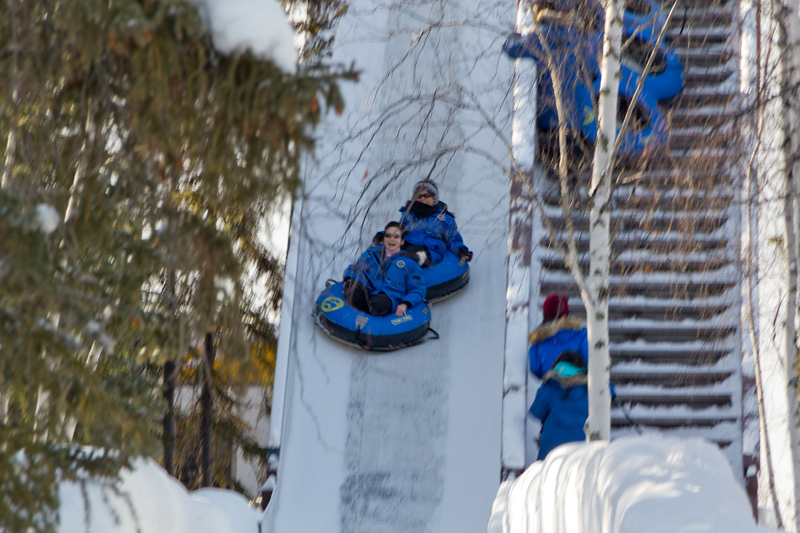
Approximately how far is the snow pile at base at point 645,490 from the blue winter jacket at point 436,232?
467 centimetres

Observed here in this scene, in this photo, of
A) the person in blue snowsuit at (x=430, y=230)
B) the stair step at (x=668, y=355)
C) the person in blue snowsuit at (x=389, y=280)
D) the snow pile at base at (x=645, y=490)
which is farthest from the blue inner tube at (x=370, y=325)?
the snow pile at base at (x=645, y=490)

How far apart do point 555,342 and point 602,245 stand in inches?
46.0

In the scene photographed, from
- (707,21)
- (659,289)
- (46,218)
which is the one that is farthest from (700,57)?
(46,218)

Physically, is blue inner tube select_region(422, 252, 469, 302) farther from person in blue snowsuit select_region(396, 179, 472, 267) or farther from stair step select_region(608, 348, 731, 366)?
stair step select_region(608, 348, 731, 366)

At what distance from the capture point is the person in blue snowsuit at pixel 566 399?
5.00 metres

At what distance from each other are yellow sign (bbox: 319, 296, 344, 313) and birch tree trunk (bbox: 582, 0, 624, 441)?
9.89 ft

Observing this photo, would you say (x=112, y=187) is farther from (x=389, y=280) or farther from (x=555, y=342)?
(x=389, y=280)

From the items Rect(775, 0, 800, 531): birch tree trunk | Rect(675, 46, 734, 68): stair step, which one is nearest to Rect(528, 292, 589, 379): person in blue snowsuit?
Rect(775, 0, 800, 531): birch tree trunk

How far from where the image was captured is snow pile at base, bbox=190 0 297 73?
220 cm

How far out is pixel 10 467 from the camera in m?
2.17

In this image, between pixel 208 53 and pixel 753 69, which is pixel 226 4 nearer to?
pixel 208 53

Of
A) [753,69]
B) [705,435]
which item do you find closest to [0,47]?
[705,435]

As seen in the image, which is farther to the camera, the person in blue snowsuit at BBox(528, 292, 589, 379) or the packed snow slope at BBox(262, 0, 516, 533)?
the packed snow slope at BBox(262, 0, 516, 533)

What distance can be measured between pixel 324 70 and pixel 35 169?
968 millimetres
